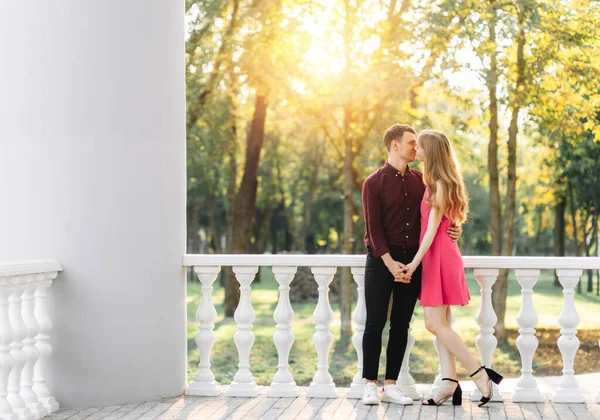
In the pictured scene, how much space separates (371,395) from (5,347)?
2.45 meters

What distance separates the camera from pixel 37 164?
587cm

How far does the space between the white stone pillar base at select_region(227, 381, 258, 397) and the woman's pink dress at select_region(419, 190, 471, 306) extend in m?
1.44

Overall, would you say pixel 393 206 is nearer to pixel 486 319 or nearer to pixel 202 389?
pixel 486 319

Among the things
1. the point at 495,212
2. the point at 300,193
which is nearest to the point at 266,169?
the point at 300,193

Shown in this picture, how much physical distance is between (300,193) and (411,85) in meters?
17.8

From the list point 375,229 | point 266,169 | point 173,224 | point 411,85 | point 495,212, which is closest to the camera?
point 375,229

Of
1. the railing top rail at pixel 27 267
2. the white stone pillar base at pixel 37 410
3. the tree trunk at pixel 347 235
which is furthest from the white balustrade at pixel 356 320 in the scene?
the tree trunk at pixel 347 235

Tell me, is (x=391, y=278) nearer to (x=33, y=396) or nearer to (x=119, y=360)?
(x=119, y=360)

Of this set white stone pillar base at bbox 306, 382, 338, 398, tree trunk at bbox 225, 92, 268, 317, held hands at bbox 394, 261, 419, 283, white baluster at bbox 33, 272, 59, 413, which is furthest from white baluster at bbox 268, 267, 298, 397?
tree trunk at bbox 225, 92, 268, 317

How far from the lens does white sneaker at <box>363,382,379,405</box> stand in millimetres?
5887

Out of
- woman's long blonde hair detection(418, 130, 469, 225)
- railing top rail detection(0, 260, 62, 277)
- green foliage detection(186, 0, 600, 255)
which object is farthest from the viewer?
green foliage detection(186, 0, 600, 255)

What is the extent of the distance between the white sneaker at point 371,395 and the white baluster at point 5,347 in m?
2.33

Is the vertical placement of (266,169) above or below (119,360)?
above

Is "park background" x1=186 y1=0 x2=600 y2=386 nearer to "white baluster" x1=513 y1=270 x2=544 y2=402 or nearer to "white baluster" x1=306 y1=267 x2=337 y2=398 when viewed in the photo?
"white baluster" x1=306 y1=267 x2=337 y2=398
